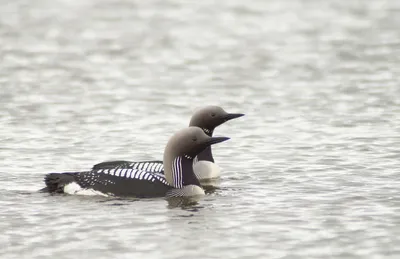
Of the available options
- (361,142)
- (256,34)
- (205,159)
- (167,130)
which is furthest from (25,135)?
(256,34)

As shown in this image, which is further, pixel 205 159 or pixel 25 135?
pixel 25 135

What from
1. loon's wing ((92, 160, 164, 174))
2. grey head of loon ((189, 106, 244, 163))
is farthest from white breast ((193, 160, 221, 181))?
loon's wing ((92, 160, 164, 174))

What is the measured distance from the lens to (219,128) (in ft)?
58.6

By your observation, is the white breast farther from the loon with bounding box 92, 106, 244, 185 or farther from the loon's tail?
the loon's tail

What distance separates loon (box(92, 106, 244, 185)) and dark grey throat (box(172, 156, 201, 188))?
0.42m

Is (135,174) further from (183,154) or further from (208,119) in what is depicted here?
(208,119)

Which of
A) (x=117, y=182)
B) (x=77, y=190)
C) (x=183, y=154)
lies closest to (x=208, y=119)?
(x=183, y=154)

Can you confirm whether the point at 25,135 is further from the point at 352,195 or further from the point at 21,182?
the point at 352,195

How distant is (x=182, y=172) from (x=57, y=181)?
1.36 metres

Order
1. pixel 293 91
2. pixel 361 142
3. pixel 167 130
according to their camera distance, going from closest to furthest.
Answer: pixel 361 142
pixel 167 130
pixel 293 91

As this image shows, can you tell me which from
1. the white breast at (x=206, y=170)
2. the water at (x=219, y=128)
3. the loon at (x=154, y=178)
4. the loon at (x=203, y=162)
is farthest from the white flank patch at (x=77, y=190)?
the white breast at (x=206, y=170)

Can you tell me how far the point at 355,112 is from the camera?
1862 cm

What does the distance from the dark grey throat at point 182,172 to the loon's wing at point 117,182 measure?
126 mm

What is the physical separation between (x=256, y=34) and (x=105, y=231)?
16.0 metres
